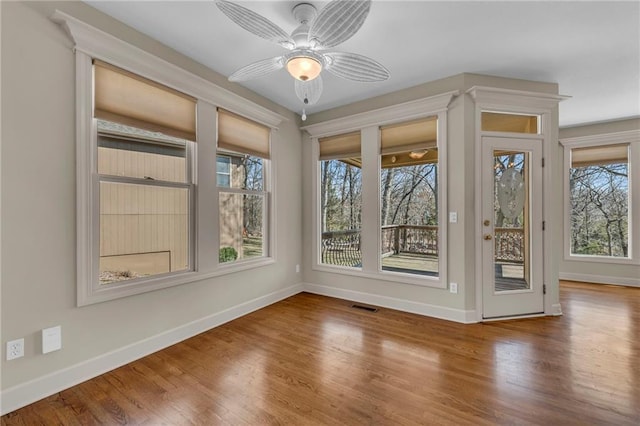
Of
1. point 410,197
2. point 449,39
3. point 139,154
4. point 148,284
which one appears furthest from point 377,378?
point 449,39

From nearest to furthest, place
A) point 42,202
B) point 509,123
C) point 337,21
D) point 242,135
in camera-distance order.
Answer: point 337,21 → point 42,202 → point 509,123 → point 242,135

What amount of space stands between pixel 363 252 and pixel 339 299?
0.77 metres

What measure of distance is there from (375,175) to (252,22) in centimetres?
248

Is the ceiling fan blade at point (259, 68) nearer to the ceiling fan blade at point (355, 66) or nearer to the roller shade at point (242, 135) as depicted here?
the ceiling fan blade at point (355, 66)

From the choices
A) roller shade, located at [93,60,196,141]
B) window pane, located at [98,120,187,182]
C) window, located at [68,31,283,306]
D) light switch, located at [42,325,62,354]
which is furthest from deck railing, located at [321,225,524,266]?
light switch, located at [42,325,62,354]

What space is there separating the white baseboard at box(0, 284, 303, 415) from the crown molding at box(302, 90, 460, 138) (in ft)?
8.88

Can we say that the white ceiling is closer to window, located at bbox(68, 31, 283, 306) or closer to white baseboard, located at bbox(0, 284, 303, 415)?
window, located at bbox(68, 31, 283, 306)

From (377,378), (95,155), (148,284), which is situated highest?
(95,155)

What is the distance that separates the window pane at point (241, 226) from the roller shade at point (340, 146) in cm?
120

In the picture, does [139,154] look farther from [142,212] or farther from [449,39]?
[449,39]

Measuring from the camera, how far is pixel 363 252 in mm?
3941

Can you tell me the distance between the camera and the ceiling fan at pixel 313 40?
1.66m

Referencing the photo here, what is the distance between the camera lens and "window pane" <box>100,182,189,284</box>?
7.63 feet

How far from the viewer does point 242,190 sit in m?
3.52
